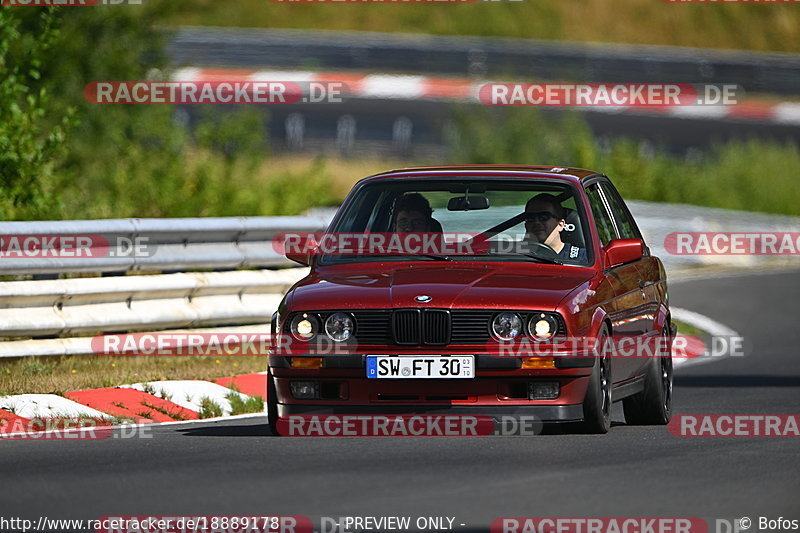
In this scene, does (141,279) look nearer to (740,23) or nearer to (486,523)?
(486,523)

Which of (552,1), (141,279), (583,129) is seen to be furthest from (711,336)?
(552,1)

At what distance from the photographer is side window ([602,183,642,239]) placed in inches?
440

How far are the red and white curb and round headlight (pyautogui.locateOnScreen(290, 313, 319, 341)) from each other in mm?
26174

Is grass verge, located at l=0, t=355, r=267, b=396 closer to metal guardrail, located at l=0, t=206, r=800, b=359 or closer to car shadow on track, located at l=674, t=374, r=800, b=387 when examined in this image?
metal guardrail, located at l=0, t=206, r=800, b=359

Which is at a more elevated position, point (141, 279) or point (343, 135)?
point (343, 135)

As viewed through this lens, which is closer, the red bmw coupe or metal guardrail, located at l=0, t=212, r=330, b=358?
the red bmw coupe

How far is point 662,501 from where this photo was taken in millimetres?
7137

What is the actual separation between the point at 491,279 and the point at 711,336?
9.24m
